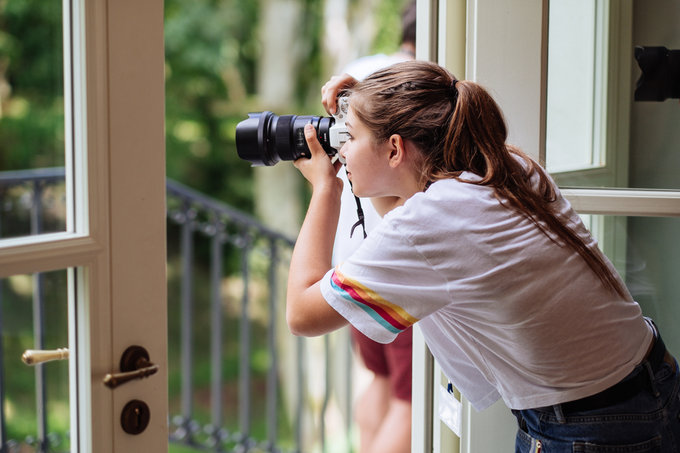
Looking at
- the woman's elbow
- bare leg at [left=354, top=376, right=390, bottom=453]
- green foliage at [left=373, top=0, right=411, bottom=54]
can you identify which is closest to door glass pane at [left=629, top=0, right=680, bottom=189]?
the woman's elbow

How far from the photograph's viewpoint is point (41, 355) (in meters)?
1.04

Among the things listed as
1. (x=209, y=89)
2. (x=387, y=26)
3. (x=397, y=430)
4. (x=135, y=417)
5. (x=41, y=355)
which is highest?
(x=387, y=26)

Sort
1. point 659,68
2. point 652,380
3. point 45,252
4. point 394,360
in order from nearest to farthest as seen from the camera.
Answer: point 45,252 < point 652,380 < point 659,68 < point 394,360

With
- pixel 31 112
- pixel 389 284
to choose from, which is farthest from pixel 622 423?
pixel 31 112

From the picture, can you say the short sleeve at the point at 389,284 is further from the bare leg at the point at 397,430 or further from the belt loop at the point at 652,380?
the bare leg at the point at 397,430

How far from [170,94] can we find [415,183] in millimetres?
5744

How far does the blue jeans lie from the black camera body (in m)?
0.49

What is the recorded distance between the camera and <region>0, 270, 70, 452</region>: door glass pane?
1006mm

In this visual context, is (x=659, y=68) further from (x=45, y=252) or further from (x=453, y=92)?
(x=45, y=252)

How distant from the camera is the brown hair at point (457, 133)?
3.53ft

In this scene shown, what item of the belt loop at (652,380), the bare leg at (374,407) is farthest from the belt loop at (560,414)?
the bare leg at (374,407)

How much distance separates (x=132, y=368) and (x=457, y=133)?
560 millimetres

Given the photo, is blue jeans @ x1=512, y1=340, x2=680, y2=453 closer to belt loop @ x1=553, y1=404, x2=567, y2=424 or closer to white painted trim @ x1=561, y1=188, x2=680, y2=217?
belt loop @ x1=553, y1=404, x2=567, y2=424

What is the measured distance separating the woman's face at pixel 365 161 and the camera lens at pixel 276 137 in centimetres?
10
